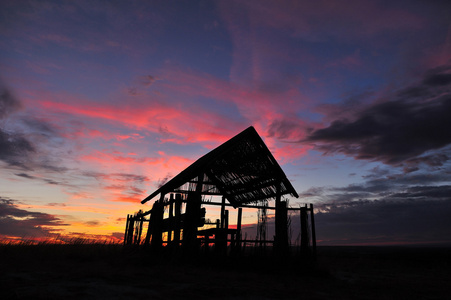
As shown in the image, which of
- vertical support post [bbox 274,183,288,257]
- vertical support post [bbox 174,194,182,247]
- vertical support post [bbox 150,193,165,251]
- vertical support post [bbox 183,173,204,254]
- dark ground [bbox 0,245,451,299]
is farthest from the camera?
vertical support post [bbox 150,193,165,251]

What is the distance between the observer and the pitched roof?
12.5m

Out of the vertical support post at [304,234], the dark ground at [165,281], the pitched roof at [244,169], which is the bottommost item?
the dark ground at [165,281]

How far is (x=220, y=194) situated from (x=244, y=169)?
3.07 metres

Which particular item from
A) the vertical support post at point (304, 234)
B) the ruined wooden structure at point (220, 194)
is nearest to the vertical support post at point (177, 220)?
the ruined wooden structure at point (220, 194)

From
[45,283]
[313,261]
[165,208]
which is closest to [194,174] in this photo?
[165,208]

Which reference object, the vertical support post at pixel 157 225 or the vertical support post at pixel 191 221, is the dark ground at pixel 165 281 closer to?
the vertical support post at pixel 191 221

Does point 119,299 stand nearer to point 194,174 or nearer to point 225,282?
point 225,282

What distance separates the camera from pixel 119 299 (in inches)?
222

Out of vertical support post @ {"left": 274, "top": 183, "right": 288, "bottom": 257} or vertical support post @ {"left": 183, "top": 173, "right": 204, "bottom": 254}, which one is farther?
vertical support post @ {"left": 274, "top": 183, "right": 288, "bottom": 257}

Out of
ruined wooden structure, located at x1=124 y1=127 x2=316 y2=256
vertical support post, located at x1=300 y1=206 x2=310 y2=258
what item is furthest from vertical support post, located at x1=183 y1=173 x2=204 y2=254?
vertical support post, located at x1=300 y1=206 x2=310 y2=258

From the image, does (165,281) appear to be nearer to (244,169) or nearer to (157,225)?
(157,225)

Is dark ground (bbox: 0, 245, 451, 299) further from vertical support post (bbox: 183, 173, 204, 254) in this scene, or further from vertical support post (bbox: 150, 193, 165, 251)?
vertical support post (bbox: 150, 193, 165, 251)

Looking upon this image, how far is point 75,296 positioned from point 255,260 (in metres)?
7.83

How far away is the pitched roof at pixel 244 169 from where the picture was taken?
12547mm
